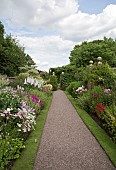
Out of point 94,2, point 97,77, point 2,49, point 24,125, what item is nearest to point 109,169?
point 24,125

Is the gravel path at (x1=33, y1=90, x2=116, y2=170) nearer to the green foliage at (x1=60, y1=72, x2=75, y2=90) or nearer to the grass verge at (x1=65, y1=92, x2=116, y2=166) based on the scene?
the grass verge at (x1=65, y1=92, x2=116, y2=166)

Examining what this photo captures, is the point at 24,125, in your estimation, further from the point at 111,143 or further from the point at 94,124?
the point at 94,124

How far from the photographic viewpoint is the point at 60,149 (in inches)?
191

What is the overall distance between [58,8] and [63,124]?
14.6 ft

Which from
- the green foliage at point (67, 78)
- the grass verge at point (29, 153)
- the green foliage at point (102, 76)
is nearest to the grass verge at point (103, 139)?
the grass verge at point (29, 153)

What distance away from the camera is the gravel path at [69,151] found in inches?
159

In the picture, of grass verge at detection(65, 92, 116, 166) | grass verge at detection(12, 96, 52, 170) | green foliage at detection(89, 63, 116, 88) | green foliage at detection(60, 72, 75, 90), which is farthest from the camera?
green foliage at detection(60, 72, 75, 90)

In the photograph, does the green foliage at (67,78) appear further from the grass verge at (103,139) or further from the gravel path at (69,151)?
the gravel path at (69,151)

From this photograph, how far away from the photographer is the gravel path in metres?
4.04

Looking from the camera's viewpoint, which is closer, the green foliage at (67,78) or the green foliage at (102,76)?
the green foliage at (102,76)

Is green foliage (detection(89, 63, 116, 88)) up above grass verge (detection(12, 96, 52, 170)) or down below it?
above

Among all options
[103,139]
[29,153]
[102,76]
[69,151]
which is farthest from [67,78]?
[29,153]

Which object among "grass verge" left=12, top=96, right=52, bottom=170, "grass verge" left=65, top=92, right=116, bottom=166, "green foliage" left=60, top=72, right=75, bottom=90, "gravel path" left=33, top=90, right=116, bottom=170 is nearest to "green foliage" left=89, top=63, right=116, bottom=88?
"grass verge" left=65, top=92, right=116, bottom=166

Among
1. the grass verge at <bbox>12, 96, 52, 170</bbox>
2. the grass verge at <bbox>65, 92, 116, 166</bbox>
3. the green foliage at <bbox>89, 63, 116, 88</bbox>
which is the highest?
the green foliage at <bbox>89, 63, 116, 88</bbox>
